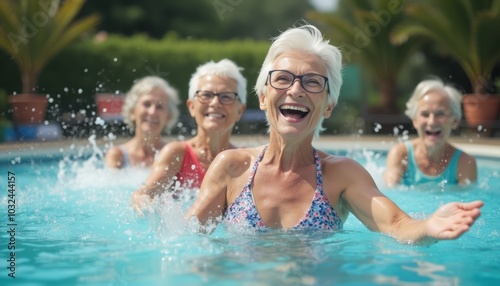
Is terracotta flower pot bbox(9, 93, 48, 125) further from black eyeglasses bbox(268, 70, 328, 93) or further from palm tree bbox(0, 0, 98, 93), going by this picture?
black eyeglasses bbox(268, 70, 328, 93)

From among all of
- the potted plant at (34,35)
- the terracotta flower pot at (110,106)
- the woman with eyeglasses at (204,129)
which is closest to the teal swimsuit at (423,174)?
the woman with eyeglasses at (204,129)

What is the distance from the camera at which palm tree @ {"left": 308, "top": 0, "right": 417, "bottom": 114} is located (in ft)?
57.5

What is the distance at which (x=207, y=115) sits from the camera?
17.9 ft

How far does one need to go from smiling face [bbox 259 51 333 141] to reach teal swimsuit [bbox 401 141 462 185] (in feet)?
11.3

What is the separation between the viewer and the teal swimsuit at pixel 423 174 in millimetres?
6691

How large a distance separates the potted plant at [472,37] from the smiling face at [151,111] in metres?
9.91

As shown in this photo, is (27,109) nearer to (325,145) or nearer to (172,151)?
(325,145)

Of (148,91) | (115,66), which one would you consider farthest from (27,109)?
(148,91)

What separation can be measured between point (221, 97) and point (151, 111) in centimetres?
173

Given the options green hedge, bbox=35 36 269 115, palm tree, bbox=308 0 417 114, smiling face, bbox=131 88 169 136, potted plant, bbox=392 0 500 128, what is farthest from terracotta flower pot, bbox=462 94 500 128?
smiling face, bbox=131 88 169 136

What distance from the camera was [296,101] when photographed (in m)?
3.52

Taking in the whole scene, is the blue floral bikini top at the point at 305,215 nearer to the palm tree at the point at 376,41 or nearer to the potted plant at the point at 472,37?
the potted plant at the point at 472,37

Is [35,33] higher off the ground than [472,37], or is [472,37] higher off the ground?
[35,33]

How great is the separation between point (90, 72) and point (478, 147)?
1000 centimetres
